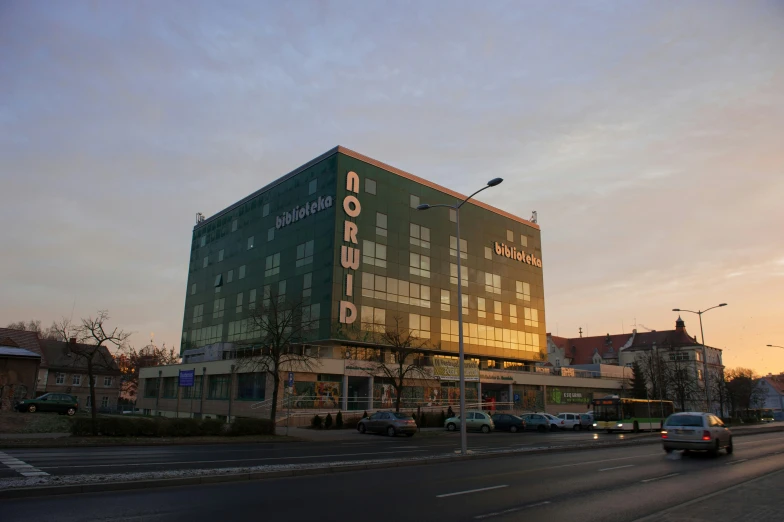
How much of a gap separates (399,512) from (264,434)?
2184 centimetres

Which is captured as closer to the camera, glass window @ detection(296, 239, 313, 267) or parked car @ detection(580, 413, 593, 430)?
parked car @ detection(580, 413, 593, 430)

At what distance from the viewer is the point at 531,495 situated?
36.7 feet

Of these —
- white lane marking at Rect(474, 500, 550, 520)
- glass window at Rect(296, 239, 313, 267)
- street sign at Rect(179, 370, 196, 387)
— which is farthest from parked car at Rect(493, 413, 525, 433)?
white lane marking at Rect(474, 500, 550, 520)

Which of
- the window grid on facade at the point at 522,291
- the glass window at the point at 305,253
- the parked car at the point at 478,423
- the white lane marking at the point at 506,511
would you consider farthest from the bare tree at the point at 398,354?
the white lane marking at the point at 506,511

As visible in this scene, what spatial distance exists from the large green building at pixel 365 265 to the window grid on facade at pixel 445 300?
0.11 metres

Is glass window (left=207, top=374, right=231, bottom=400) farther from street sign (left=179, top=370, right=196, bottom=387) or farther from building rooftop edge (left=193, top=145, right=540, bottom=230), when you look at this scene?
building rooftop edge (left=193, top=145, right=540, bottom=230)

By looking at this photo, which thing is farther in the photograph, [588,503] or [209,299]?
[209,299]

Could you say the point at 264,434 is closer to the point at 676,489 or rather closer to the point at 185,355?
the point at 676,489

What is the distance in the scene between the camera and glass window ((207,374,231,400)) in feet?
163

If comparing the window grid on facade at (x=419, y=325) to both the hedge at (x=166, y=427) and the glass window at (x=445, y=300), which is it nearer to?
the glass window at (x=445, y=300)

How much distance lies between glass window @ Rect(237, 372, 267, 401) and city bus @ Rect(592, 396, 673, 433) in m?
27.6

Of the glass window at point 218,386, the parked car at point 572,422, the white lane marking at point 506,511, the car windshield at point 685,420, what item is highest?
the glass window at point 218,386

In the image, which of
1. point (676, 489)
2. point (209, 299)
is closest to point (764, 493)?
point (676, 489)

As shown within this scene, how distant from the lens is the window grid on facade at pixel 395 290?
5272cm
